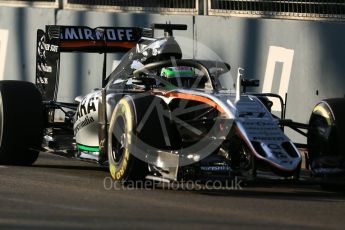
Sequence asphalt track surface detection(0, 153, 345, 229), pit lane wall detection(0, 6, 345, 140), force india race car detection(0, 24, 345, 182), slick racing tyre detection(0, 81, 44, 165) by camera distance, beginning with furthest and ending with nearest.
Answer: pit lane wall detection(0, 6, 345, 140), slick racing tyre detection(0, 81, 44, 165), force india race car detection(0, 24, 345, 182), asphalt track surface detection(0, 153, 345, 229)

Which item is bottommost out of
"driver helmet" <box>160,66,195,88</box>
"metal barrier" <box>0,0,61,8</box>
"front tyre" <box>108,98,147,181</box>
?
"front tyre" <box>108,98,147,181</box>

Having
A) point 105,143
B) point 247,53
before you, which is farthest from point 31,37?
point 105,143

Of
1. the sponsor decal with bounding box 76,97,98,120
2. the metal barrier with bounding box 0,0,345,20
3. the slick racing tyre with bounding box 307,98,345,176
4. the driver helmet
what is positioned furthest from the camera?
the metal barrier with bounding box 0,0,345,20

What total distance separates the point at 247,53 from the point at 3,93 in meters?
3.95

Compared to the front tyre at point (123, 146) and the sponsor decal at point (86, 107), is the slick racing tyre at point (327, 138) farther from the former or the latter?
the sponsor decal at point (86, 107)

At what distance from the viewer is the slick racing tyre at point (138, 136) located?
1021 cm

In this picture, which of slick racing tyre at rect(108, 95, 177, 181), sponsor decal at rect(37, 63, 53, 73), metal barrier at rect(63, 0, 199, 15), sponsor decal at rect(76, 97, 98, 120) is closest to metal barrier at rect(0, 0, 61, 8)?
metal barrier at rect(63, 0, 199, 15)

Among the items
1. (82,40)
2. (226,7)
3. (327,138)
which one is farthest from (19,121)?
(226,7)

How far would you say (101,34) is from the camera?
41.2 feet

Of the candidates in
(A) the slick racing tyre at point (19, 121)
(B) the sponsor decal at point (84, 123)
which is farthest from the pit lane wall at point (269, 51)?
(A) the slick racing tyre at point (19, 121)

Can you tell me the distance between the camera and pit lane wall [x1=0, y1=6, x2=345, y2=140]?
13.9 meters

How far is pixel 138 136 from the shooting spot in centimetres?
1023

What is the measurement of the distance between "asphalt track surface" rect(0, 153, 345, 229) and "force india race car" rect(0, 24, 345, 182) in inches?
10.0

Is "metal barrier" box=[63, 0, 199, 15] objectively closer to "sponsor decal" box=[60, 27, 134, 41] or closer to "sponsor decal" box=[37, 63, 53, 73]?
"sponsor decal" box=[37, 63, 53, 73]
